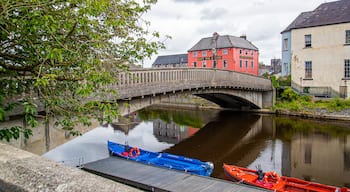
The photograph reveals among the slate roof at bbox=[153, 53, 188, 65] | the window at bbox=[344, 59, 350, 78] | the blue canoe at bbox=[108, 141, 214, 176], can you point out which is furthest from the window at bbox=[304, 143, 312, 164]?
the slate roof at bbox=[153, 53, 188, 65]

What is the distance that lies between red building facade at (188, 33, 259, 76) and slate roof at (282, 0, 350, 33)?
16.0 m

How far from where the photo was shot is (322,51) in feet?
98.1

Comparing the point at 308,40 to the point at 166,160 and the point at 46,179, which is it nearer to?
the point at 166,160

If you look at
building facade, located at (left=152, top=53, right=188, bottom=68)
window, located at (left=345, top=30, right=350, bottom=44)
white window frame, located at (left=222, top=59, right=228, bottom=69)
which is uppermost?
building facade, located at (left=152, top=53, right=188, bottom=68)

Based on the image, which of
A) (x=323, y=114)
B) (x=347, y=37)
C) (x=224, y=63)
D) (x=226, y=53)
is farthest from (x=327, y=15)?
(x=224, y=63)

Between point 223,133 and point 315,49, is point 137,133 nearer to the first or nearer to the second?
point 223,133

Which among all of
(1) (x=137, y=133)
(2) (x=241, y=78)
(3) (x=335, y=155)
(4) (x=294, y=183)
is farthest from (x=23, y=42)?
(2) (x=241, y=78)

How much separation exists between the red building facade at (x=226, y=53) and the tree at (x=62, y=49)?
135 feet

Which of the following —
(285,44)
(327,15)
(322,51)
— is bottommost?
(322,51)

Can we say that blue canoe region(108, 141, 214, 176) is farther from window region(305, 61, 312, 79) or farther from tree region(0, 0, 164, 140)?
window region(305, 61, 312, 79)

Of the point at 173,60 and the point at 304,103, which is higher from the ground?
the point at 173,60

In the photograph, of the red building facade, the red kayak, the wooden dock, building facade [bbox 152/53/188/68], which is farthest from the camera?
building facade [bbox 152/53/188/68]

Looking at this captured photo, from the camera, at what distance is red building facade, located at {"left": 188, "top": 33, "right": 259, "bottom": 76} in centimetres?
4875

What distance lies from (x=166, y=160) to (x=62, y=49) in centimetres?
921
